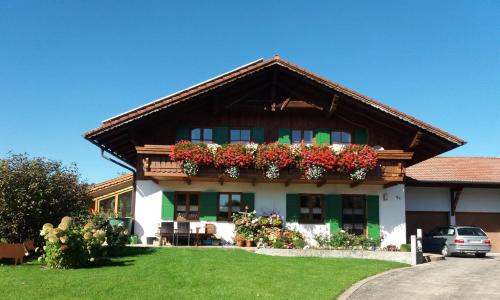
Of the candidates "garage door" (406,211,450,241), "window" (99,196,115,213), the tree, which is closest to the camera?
the tree

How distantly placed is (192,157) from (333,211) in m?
5.83

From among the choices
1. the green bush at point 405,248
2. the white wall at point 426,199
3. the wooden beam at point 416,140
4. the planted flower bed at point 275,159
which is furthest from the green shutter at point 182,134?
the white wall at point 426,199

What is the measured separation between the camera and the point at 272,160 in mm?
17266

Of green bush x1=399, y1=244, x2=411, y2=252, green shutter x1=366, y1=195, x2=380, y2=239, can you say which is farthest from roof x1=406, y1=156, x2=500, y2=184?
green bush x1=399, y1=244, x2=411, y2=252

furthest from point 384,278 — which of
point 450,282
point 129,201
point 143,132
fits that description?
point 129,201

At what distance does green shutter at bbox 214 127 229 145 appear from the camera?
1894cm

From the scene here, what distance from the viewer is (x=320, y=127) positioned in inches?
764

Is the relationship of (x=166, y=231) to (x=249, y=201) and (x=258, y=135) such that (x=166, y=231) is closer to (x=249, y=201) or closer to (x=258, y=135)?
(x=249, y=201)

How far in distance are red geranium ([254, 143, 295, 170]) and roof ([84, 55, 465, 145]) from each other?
295cm

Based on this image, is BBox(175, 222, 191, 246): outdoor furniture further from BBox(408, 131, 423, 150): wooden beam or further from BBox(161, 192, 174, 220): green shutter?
BBox(408, 131, 423, 150): wooden beam

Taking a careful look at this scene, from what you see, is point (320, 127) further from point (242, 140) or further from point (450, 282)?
point (450, 282)

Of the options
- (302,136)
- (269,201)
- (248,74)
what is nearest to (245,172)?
(269,201)

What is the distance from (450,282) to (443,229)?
921 centimetres

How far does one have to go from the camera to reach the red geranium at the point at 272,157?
56.6ft
